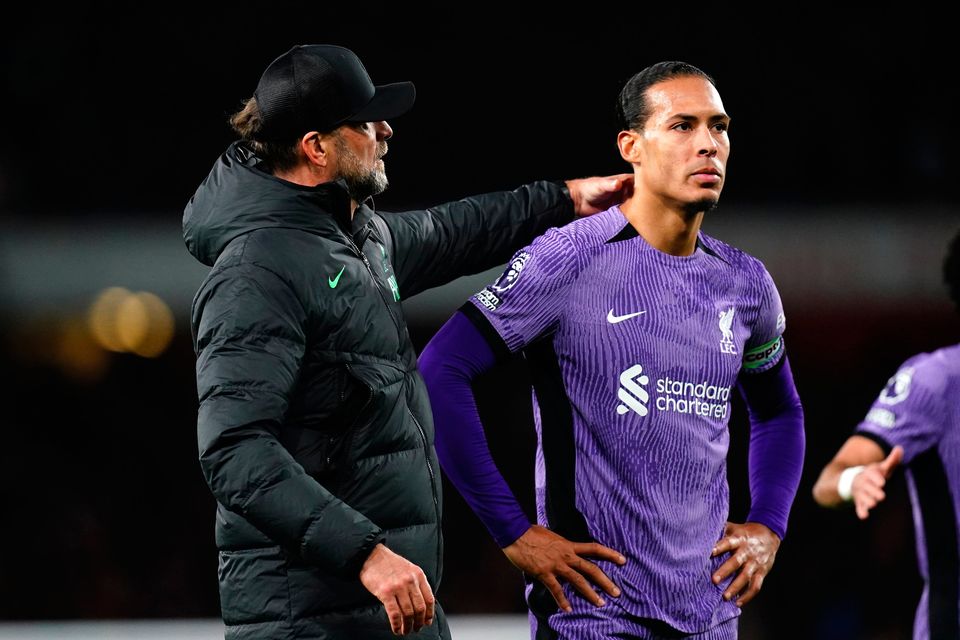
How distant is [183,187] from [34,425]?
2044mm

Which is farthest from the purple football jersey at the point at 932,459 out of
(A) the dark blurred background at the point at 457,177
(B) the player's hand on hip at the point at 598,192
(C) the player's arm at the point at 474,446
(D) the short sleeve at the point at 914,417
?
(A) the dark blurred background at the point at 457,177

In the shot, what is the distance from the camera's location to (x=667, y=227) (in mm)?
2756

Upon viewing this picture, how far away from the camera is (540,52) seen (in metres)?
8.16

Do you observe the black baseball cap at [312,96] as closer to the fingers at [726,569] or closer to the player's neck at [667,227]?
the player's neck at [667,227]

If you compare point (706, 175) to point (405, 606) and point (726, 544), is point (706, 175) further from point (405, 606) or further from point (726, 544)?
point (405, 606)

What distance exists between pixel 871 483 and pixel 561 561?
0.74 meters

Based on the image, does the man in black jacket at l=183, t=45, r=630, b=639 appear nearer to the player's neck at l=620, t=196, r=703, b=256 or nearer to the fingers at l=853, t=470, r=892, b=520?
the player's neck at l=620, t=196, r=703, b=256

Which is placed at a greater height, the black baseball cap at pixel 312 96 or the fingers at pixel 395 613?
the black baseball cap at pixel 312 96

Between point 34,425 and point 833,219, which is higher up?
point 833,219

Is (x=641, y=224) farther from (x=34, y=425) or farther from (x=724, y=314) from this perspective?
(x=34, y=425)

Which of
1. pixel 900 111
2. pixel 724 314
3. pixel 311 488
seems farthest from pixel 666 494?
pixel 900 111

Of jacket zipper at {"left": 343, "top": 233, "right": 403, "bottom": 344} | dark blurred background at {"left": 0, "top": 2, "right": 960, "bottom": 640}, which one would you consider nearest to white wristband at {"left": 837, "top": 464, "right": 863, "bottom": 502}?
jacket zipper at {"left": 343, "top": 233, "right": 403, "bottom": 344}

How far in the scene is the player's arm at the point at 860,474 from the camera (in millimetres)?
2779

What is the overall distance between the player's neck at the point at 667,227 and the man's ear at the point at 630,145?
0.41 ft
